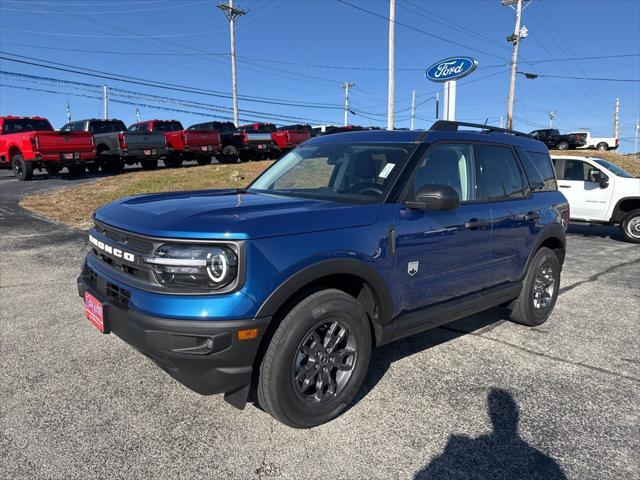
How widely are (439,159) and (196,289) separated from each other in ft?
7.08

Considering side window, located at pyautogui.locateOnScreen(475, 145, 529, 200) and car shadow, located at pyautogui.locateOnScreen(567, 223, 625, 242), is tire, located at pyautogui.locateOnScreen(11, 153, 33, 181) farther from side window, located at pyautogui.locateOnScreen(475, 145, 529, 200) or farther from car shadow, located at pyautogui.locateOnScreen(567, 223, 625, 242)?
car shadow, located at pyautogui.locateOnScreen(567, 223, 625, 242)

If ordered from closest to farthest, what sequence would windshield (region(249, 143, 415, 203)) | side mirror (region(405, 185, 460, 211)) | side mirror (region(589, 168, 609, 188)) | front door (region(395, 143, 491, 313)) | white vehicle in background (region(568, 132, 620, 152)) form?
side mirror (region(405, 185, 460, 211)) < front door (region(395, 143, 491, 313)) < windshield (region(249, 143, 415, 203)) < side mirror (region(589, 168, 609, 188)) < white vehicle in background (region(568, 132, 620, 152))

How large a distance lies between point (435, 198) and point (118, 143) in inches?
644

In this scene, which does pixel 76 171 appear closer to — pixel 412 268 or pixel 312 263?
pixel 412 268

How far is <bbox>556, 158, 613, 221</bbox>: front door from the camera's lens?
34.1 ft

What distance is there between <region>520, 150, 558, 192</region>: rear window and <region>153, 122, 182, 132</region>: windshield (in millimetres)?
17072

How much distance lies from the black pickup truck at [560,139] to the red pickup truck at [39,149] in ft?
101

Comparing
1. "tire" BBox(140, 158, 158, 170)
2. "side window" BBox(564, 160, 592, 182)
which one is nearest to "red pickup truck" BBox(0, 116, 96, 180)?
"tire" BBox(140, 158, 158, 170)

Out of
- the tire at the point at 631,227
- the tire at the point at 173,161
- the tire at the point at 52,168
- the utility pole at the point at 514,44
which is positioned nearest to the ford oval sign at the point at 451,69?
the tire at the point at 631,227

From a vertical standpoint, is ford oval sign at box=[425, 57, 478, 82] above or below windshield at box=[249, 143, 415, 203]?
above

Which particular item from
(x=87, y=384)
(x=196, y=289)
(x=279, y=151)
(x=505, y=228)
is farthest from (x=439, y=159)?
(x=279, y=151)

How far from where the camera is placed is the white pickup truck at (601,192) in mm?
10125

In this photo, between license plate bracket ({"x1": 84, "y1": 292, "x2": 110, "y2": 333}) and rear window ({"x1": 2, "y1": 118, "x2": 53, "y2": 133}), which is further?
rear window ({"x1": 2, "y1": 118, "x2": 53, "y2": 133})

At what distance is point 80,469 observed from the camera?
8.18 feet
